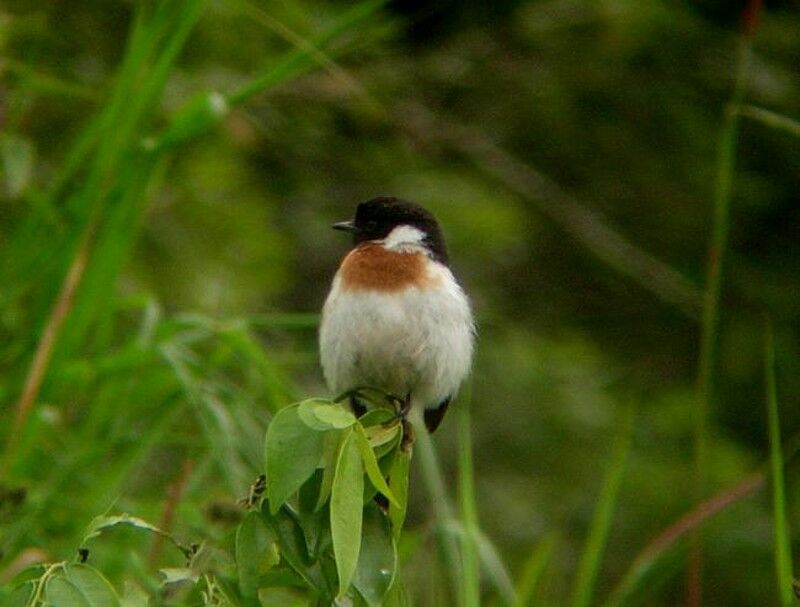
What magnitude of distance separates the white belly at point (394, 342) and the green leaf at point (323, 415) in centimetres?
144

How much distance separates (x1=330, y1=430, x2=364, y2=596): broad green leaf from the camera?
6.55 feet

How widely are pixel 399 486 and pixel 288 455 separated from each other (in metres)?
0.33

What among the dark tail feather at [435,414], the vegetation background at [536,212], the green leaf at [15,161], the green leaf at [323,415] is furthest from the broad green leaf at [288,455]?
the vegetation background at [536,212]

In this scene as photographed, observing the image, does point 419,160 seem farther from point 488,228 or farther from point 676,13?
point 676,13

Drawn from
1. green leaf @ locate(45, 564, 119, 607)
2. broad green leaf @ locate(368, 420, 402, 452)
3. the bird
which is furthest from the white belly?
green leaf @ locate(45, 564, 119, 607)

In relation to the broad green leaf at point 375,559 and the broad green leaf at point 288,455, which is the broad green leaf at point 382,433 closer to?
the broad green leaf at point 375,559

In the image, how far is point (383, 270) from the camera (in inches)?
144

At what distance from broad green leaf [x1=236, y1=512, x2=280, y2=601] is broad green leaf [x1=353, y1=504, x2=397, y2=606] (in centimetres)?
13

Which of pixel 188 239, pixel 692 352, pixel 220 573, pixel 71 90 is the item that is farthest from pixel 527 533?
pixel 220 573

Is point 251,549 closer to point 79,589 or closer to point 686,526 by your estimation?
point 79,589

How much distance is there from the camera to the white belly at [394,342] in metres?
3.54

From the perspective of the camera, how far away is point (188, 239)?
239 inches

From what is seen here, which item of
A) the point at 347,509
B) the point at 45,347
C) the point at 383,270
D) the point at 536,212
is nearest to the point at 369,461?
the point at 347,509

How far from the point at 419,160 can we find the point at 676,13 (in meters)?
1.18
